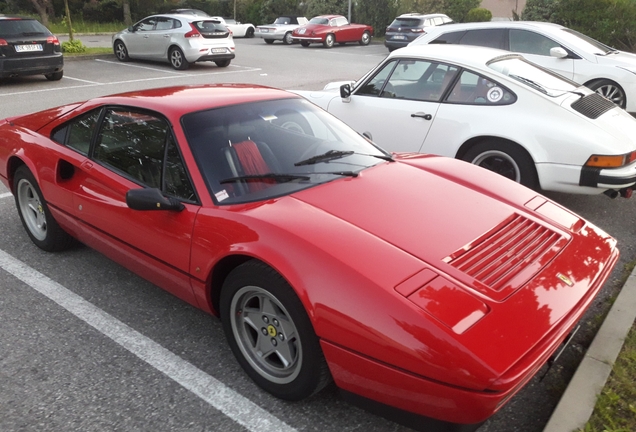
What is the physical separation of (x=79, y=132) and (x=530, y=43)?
704 cm

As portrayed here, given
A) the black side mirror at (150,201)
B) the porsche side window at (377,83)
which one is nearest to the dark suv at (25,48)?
the porsche side window at (377,83)

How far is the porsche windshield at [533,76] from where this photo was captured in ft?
17.0

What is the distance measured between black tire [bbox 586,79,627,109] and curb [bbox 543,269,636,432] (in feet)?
19.3

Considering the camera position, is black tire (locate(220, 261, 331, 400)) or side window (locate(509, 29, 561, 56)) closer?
black tire (locate(220, 261, 331, 400))

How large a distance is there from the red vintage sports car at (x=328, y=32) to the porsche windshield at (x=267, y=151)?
2094cm

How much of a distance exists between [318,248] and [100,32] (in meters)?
29.2

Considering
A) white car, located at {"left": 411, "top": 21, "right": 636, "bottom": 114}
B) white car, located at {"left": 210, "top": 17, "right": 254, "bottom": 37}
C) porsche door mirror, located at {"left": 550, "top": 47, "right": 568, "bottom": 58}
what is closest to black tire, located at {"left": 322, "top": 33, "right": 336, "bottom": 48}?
white car, located at {"left": 210, "top": 17, "right": 254, "bottom": 37}

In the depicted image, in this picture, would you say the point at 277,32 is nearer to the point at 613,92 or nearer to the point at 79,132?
the point at 613,92

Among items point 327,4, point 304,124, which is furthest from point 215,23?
point 327,4

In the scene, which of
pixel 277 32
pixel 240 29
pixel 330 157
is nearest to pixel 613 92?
pixel 330 157

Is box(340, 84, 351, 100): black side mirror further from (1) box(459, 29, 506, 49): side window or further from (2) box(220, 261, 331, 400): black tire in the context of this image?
(2) box(220, 261, 331, 400): black tire

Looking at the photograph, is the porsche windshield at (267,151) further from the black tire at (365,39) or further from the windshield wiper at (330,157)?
the black tire at (365,39)

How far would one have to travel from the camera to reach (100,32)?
28016 mm

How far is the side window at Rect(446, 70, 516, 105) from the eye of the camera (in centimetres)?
514
